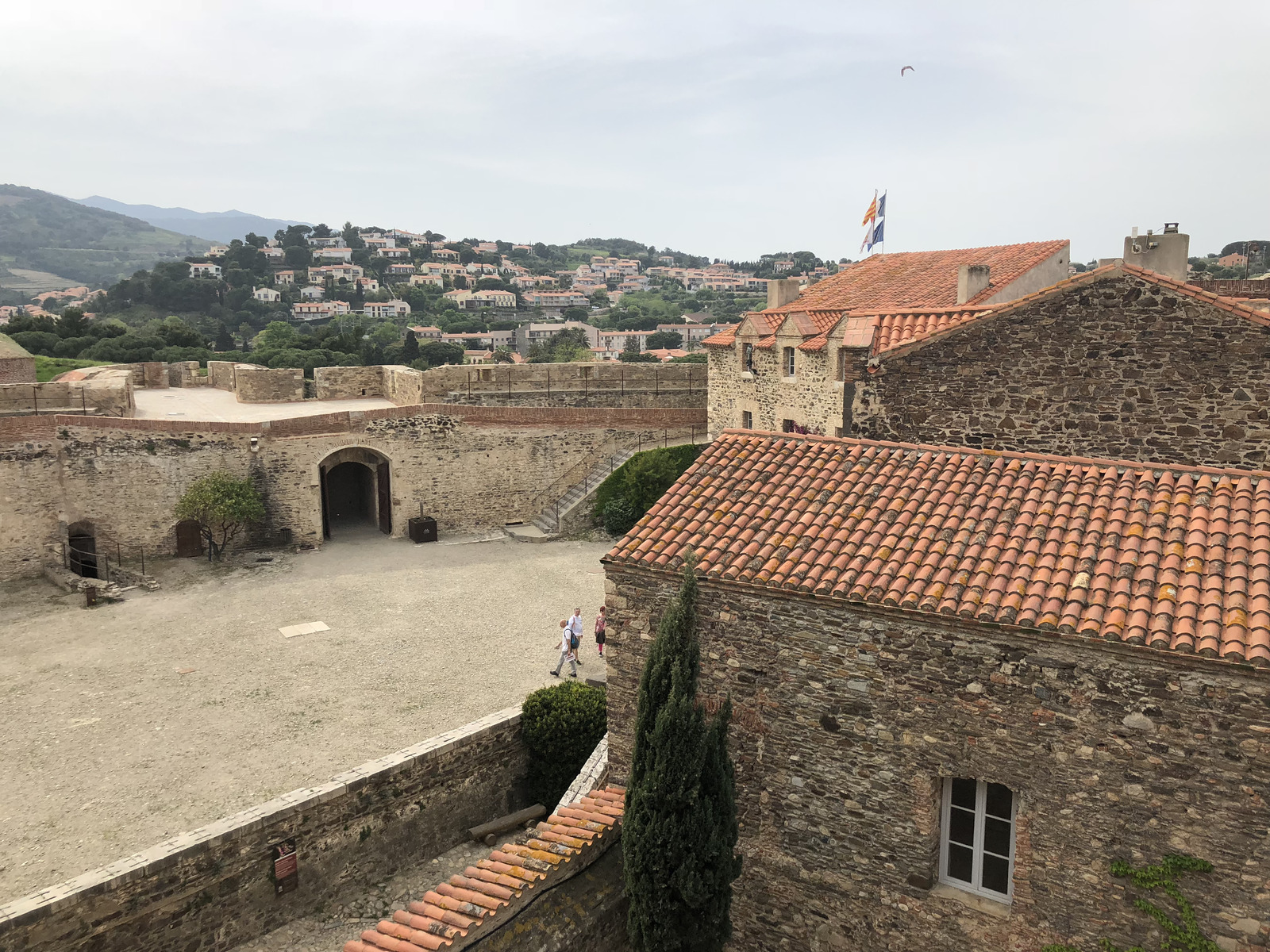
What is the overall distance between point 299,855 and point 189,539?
14.9 metres

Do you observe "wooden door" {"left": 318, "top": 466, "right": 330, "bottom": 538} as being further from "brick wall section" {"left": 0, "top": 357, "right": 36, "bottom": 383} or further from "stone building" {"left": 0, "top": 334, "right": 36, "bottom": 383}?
"stone building" {"left": 0, "top": 334, "right": 36, "bottom": 383}

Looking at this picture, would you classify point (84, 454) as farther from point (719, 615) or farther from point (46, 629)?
point (719, 615)

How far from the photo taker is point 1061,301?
10383mm

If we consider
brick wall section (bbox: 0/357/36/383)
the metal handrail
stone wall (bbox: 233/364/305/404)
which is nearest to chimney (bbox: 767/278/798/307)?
the metal handrail

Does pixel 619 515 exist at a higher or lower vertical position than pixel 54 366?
lower

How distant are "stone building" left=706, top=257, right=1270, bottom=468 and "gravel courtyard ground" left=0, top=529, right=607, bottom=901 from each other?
7533mm

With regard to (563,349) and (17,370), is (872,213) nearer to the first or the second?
(17,370)

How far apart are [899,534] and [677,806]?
9.80 feet

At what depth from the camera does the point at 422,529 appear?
24828mm

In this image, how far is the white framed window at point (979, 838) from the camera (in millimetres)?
7262

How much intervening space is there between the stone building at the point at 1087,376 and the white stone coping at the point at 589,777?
5212 mm

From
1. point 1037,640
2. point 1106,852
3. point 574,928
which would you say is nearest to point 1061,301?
point 1037,640

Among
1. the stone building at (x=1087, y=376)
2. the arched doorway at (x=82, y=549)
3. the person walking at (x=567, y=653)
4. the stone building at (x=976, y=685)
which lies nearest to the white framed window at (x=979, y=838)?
the stone building at (x=976, y=685)

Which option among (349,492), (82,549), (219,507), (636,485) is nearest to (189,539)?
(219,507)
